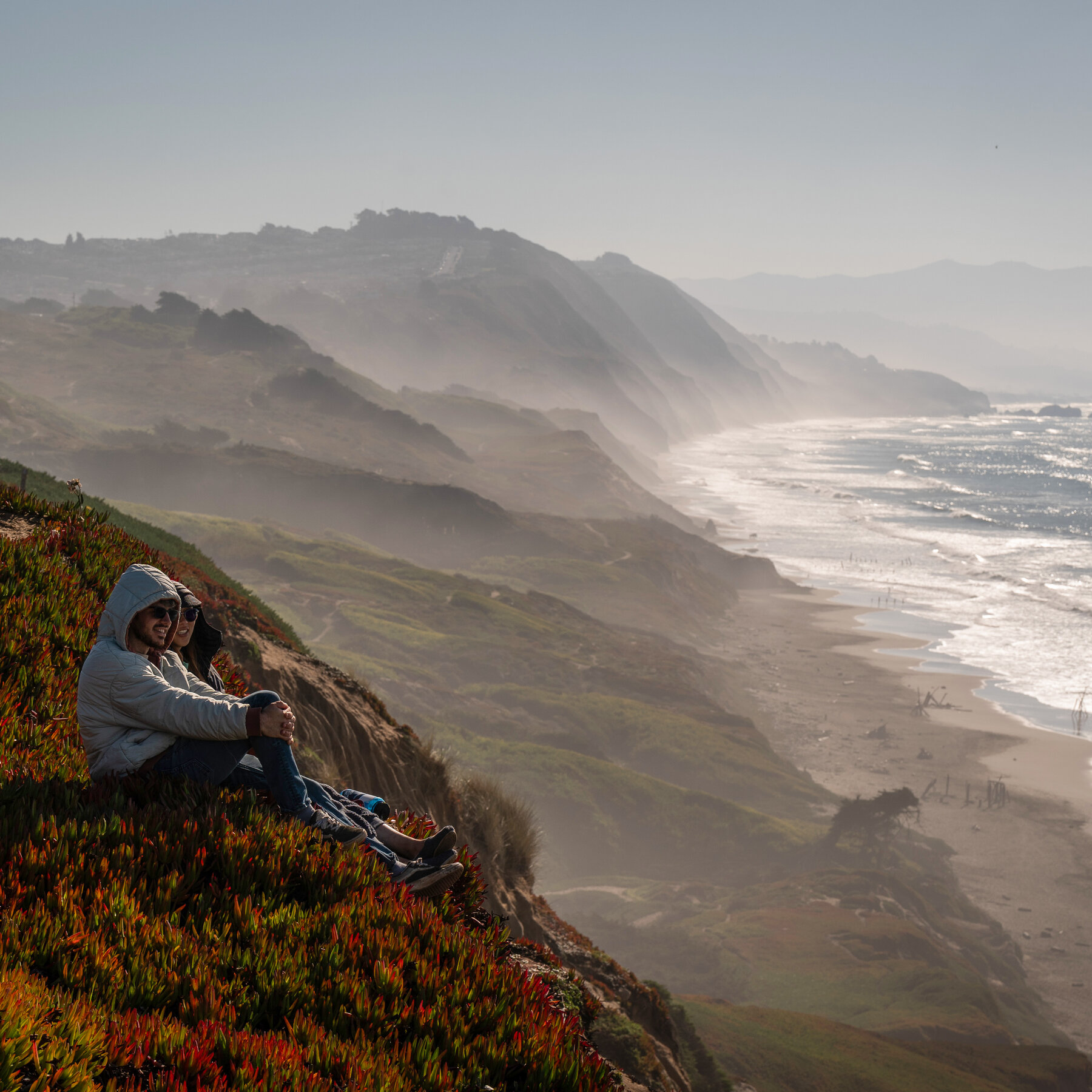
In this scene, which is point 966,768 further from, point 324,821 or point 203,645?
point 203,645

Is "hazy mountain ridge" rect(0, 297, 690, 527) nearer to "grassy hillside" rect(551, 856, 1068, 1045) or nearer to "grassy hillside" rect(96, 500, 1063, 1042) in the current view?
"grassy hillside" rect(96, 500, 1063, 1042)

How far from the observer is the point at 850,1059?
15.1m

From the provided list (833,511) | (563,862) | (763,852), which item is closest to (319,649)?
(563,862)

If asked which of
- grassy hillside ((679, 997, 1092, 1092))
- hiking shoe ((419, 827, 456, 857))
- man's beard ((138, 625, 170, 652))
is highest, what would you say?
man's beard ((138, 625, 170, 652))

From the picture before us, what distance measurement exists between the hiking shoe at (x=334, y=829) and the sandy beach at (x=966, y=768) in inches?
1009

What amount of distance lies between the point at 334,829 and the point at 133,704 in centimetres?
140

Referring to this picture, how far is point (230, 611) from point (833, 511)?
98986 millimetres

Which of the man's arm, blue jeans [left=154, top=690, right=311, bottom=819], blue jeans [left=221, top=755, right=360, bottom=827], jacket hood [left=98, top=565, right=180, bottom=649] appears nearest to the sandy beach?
blue jeans [left=221, top=755, right=360, bottom=827]

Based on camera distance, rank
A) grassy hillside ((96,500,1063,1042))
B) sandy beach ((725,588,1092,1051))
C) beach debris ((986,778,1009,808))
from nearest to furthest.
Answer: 1. grassy hillside ((96,500,1063,1042))
2. sandy beach ((725,588,1092,1051))
3. beach debris ((986,778,1009,808))

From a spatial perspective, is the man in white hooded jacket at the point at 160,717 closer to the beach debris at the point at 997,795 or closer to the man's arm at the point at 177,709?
the man's arm at the point at 177,709

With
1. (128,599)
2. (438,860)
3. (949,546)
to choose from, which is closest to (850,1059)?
(438,860)

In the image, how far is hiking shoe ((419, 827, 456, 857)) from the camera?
17.2 feet

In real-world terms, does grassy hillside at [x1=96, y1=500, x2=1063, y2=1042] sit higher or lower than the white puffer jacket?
lower

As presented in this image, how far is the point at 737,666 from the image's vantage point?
164 feet
